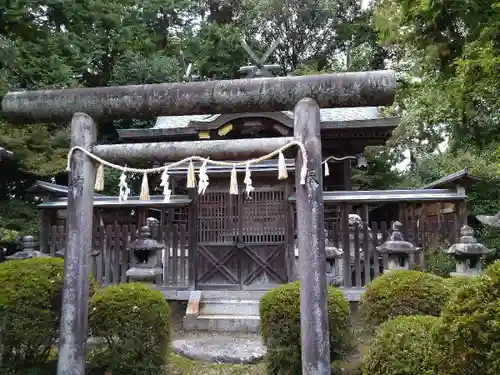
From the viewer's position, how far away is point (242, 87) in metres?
4.55

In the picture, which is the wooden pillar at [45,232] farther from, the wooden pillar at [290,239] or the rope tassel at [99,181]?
the rope tassel at [99,181]

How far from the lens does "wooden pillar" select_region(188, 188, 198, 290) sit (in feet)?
29.4

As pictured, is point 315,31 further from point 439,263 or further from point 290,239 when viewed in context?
point 439,263

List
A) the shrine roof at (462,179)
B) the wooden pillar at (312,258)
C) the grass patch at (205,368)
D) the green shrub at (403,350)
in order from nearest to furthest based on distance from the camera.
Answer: the green shrub at (403,350) < the wooden pillar at (312,258) < the grass patch at (205,368) < the shrine roof at (462,179)

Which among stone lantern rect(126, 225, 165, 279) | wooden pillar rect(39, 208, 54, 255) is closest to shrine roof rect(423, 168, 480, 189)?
stone lantern rect(126, 225, 165, 279)

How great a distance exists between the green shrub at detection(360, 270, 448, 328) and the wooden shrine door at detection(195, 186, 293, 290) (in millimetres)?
4331

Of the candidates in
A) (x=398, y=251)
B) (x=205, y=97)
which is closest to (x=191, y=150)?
Answer: (x=205, y=97)

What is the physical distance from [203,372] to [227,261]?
374cm

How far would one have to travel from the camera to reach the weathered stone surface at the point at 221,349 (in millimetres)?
5988

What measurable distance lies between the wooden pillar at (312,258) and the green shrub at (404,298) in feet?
3.01

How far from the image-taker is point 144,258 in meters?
7.80

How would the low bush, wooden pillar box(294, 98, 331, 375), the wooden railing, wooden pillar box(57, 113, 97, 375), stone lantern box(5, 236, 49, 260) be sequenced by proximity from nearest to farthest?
wooden pillar box(294, 98, 331, 375) → wooden pillar box(57, 113, 97, 375) → the low bush → stone lantern box(5, 236, 49, 260) → the wooden railing

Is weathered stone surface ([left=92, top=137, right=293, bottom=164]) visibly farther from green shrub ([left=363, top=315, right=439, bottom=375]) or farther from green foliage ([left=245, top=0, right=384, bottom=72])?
green foliage ([left=245, top=0, right=384, bottom=72])

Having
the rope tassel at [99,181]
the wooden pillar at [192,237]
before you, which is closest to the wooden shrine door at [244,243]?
the wooden pillar at [192,237]
